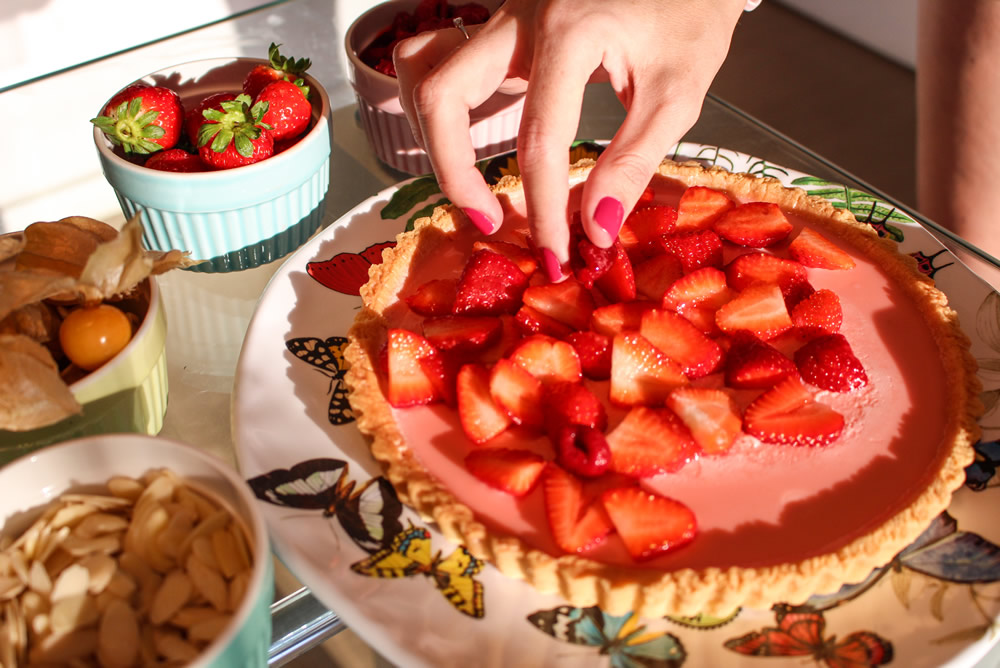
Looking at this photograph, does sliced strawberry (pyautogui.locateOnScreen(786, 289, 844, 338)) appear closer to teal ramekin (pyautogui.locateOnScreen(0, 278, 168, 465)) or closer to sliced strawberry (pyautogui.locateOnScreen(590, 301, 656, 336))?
sliced strawberry (pyautogui.locateOnScreen(590, 301, 656, 336))

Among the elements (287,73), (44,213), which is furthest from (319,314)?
(44,213)

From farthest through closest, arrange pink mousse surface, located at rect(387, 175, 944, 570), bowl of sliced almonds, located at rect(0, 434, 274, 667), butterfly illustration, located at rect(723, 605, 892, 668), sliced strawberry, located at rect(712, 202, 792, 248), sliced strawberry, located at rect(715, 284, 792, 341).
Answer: sliced strawberry, located at rect(712, 202, 792, 248)
sliced strawberry, located at rect(715, 284, 792, 341)
pink mousse surface, located at rect(387, 175, 944, 570)
butterfly illustration, located at rect(723, 605, 892, 668)
bowl of sliced almonds, located at rect(0, 434, 274, 667)

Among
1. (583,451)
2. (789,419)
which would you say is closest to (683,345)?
(789,419)

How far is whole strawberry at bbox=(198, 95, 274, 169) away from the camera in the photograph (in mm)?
1848

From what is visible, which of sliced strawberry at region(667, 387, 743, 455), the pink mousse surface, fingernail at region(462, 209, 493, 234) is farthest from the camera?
fingernail at region(462, 209, 493, 234)

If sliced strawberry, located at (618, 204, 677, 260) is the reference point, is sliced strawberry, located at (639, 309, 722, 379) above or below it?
below

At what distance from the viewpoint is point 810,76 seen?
422cm

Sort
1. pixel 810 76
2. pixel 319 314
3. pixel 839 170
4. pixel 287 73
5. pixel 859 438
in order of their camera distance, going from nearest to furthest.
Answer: pixel 859 438
pixel 319 314
pixel 287 73
pixel 839 170
pixel 810 76

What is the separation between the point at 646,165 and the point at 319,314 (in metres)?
0.80

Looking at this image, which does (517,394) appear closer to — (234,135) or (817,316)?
(817,316)

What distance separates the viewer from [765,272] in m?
1.92

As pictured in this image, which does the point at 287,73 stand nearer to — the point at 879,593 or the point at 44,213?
the point at 44,213

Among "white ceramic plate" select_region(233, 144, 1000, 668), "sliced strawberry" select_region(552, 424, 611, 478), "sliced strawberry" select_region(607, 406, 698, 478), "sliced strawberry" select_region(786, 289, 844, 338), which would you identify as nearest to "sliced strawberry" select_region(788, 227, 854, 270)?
"sliced strawberry" select_region(786, 289, 844, 338)

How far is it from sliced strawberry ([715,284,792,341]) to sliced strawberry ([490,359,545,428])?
478 mm
